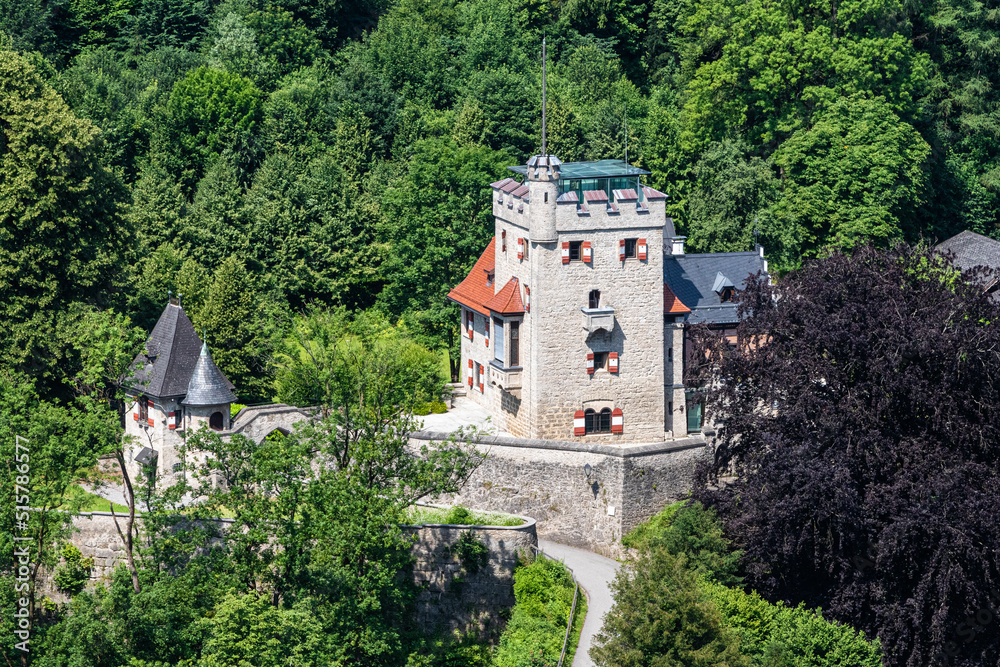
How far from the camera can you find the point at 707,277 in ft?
205

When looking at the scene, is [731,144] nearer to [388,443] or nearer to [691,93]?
[691,93]

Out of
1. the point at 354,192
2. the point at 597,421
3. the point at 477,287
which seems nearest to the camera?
the point at 597,421

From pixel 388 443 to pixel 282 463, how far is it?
3.40 metres

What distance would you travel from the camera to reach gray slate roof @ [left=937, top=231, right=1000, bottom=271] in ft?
238

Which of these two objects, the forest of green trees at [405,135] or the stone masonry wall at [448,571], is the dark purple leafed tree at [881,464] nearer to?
the stone masonry wall at [448,571]

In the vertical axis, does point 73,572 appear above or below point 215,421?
below

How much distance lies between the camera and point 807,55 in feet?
248

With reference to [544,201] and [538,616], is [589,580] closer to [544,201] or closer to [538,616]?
[538,616]

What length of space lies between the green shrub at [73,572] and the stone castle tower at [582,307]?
15.6 metres

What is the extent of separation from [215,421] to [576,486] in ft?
41.7

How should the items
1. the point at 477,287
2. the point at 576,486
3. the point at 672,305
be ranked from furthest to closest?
the point at 477,287
the point at 672,305
the point at 576,486

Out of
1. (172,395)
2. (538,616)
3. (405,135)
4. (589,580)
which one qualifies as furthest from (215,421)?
(405,135)

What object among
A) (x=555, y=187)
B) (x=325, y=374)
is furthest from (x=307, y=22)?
(x=325, y=374)

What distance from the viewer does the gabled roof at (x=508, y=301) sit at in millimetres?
57531
